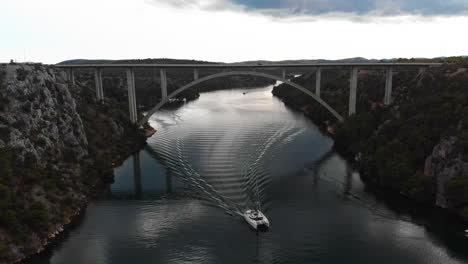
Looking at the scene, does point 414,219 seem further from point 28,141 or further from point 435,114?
point 28,141

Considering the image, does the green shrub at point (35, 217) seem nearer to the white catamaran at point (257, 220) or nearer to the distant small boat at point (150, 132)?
the white catamaran at point (257, 220)

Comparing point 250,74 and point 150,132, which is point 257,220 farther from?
point 150,132

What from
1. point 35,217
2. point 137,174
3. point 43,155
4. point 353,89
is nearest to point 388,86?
point 353,89

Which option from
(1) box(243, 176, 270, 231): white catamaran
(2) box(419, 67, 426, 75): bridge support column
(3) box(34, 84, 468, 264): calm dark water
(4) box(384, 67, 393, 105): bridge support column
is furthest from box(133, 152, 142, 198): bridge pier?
(2) box(419, 67, 426, 75): bridge support column

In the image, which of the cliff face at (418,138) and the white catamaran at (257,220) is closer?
the white catamaran at (257,220)

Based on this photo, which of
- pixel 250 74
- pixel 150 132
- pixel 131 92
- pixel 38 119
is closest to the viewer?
pixel 38 119

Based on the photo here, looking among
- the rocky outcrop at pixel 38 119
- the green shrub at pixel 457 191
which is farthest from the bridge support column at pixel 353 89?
the rocky outcrop at pixel 38 119
